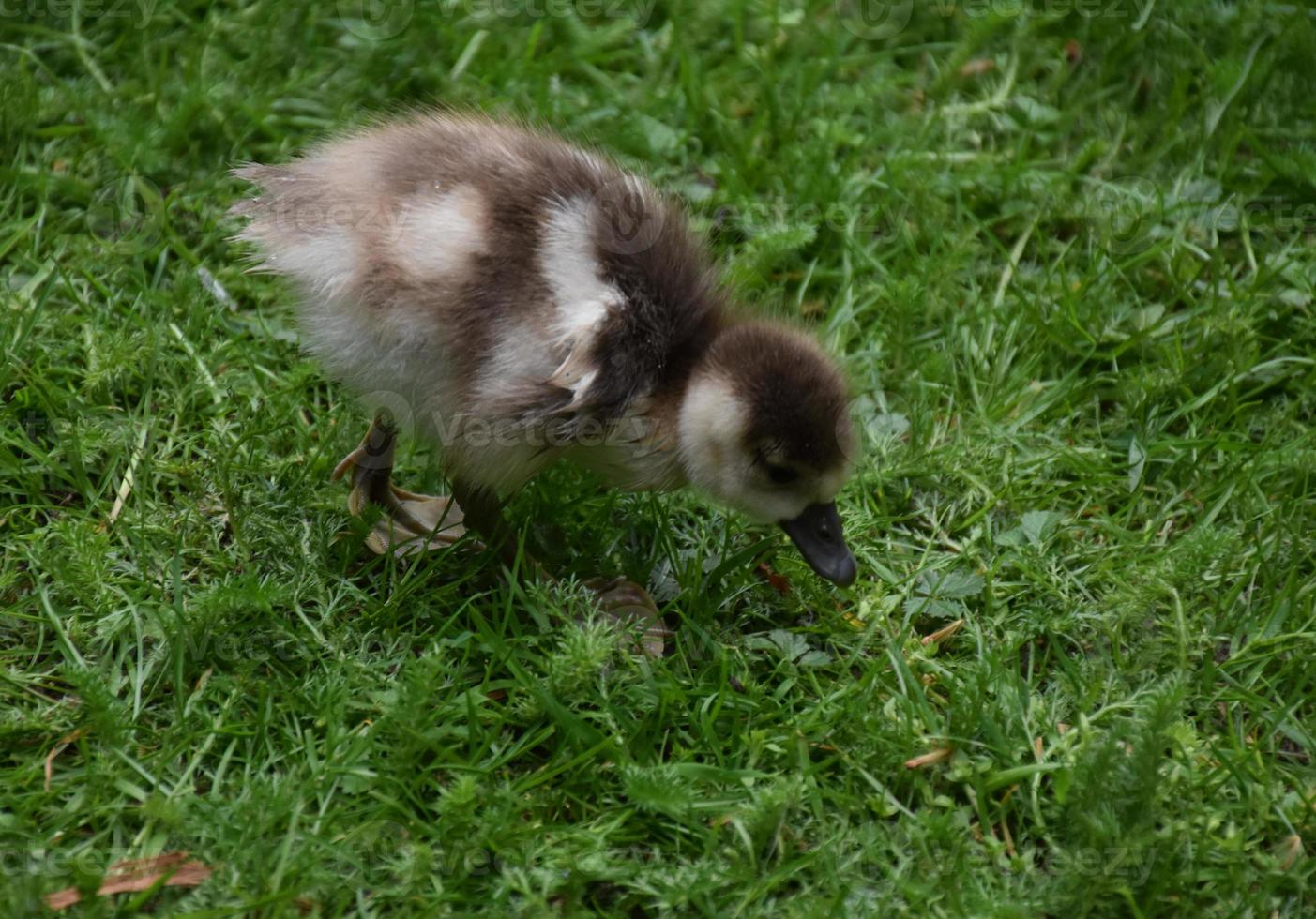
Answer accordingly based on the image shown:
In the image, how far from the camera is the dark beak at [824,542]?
2.72 metres

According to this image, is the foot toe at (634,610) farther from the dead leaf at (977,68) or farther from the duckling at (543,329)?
the dead leaf at (977,68)

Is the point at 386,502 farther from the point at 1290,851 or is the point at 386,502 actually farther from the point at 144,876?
the point at 1290,851

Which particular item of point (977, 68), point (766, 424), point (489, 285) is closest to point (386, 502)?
point (489, 285)

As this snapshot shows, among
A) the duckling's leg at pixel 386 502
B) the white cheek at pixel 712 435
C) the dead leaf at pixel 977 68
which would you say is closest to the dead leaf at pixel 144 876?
the duckling's leg at pixel 386 502

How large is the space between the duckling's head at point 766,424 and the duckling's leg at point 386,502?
2.00 feet

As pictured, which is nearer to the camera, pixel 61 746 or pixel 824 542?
pixel 61 746

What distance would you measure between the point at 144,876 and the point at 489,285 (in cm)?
115

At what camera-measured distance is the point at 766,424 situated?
8.32 ft

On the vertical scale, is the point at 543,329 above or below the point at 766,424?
above

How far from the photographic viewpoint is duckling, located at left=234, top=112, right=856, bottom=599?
8.16 feet

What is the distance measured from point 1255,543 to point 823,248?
1.32 m

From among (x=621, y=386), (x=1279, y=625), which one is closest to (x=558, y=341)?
(x=621, y=386)

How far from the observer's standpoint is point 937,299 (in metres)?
3.54

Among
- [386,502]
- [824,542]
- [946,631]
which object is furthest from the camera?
[386,502]
